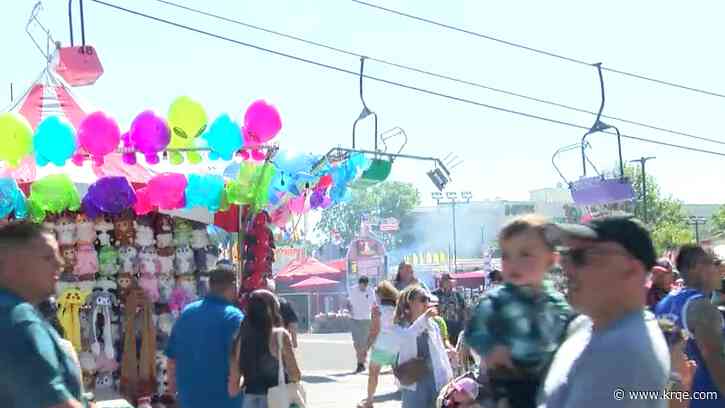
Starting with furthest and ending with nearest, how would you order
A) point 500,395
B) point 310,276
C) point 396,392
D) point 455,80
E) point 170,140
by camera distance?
point 310,276 < point 396,392 < point 455,80 < point 170,140 < point 500,395

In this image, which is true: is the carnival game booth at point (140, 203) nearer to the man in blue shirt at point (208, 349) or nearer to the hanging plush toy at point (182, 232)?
the hanging plush toy at point (182, 232)

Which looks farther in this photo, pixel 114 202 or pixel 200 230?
pixel 200 230

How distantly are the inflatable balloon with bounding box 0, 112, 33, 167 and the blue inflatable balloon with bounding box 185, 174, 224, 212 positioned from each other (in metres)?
1.69

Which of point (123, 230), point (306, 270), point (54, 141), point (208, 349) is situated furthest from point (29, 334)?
point (306, 270)

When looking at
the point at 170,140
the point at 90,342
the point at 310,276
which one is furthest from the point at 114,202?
the point at 310,276

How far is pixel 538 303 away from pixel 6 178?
24.7ft

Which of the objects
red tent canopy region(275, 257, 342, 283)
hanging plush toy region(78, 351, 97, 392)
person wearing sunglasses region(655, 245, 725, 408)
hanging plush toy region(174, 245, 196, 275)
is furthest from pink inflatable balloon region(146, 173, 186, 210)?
red tent canopy region(275, 257, 342, 283)

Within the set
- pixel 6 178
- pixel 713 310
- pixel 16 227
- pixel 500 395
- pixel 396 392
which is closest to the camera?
pixel 500 395

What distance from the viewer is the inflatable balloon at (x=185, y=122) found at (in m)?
10.6

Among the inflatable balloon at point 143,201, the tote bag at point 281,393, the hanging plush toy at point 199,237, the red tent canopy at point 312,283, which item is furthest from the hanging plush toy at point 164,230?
the red tent canopy at point 312,283

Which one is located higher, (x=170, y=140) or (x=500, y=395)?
(x=170, y=140)

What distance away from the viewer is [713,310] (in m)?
5.86

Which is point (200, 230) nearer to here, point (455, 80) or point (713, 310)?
point (455, 80)

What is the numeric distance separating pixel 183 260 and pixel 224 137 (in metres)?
1.79
